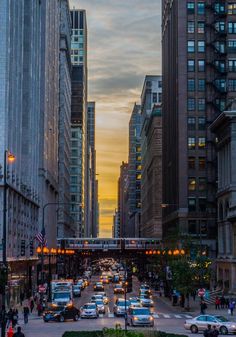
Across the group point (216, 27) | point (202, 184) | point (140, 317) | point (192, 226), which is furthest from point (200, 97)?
point (140, 317)

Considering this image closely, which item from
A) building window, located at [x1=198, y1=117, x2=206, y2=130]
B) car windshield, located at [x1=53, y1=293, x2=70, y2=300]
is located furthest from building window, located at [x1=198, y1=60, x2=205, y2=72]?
car windshield, located at [x1=53, y1=293, x2=70, y2=300]

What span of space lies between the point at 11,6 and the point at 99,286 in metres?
55.7

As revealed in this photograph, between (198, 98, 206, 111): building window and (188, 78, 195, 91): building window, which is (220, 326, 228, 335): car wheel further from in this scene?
(188, 78, 195, 91): building window

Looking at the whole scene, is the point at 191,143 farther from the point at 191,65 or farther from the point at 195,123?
the point at 191,65

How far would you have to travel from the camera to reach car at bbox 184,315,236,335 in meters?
52.2

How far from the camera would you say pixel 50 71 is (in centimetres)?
13975

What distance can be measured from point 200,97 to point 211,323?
89.0 meters

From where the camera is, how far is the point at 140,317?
2259 inches

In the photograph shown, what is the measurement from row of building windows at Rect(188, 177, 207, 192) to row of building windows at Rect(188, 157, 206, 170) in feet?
6.86

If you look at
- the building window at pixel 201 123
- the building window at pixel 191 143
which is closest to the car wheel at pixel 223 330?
the building window at pixel 191 143

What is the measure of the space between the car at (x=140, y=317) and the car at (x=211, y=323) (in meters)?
4.11

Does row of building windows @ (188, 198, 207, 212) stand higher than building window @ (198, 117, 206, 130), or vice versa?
building window @ (198, 117, 206, 130)

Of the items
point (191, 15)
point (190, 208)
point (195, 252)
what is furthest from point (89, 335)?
point (191, 15)

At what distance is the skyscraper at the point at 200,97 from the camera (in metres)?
137
